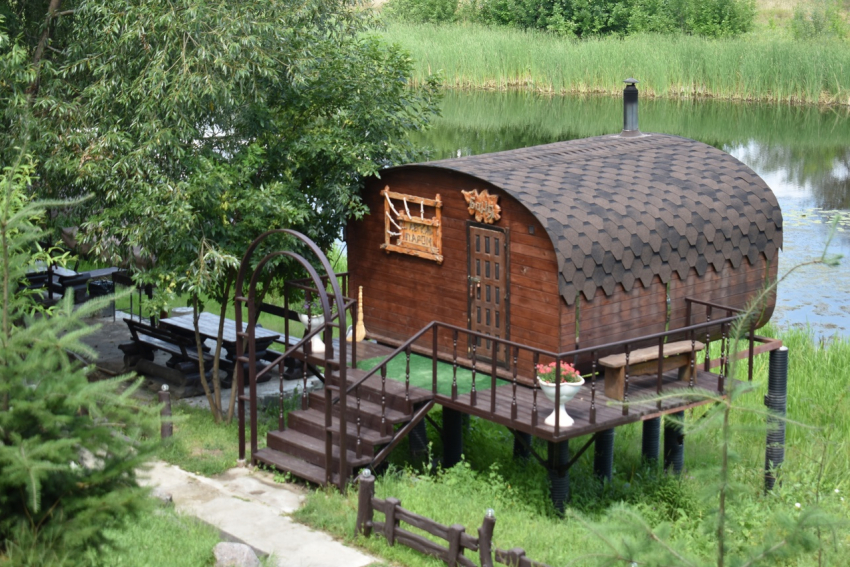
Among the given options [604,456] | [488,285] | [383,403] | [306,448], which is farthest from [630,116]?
[306,448]

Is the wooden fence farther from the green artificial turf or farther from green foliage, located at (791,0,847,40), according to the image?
green foliage, located at (791,0,847,40)

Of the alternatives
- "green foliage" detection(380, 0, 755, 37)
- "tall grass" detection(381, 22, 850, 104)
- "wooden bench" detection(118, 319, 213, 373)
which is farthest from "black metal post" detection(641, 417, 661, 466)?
"green foliage" detection(380, 0, 755, 37)

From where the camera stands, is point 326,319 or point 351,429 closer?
point 326,319

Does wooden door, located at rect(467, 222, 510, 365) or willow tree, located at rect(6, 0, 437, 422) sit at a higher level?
willow tree, located at rect(6, 0, 437, 422)

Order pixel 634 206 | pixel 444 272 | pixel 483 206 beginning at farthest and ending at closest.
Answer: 1. pixel 444 272
2. pixel 634 206
3. pixel 483 206

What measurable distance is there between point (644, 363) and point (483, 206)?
2608 mm

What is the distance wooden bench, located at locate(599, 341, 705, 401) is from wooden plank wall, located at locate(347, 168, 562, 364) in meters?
0.70

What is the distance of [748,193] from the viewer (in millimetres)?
15055

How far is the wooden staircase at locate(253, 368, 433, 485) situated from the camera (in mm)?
13002

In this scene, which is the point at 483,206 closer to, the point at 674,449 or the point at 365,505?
the point at 365,505

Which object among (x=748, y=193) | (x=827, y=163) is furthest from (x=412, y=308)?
(x=827, y=163)

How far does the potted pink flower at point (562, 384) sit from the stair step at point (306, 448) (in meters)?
2.18

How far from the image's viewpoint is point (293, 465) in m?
13.2

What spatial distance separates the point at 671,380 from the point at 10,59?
9126 millimetres
